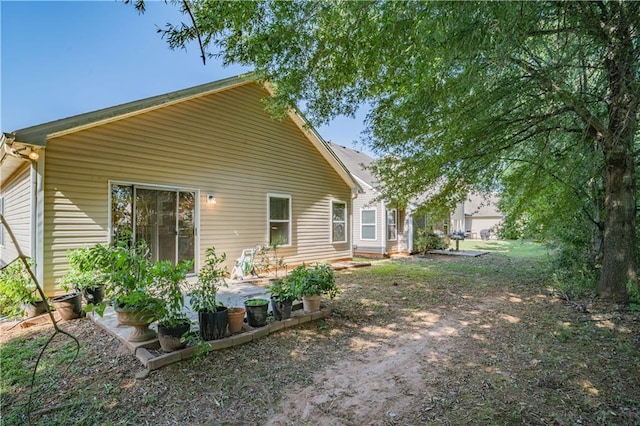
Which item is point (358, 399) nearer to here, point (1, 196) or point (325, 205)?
point (325, 205)

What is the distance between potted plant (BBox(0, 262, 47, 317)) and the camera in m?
4.43

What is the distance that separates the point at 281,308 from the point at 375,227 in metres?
10.1

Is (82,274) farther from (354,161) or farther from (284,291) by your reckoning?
(354,161)

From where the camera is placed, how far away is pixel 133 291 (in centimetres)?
344

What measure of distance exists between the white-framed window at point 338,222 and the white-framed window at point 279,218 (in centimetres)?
206

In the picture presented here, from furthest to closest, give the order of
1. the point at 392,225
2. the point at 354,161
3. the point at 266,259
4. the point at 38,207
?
the point at 354,161 < the point at 392,225 < the point at 266,259 < the point at 38,207

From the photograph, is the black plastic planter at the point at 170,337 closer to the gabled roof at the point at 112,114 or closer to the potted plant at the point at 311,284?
the potted plant at the point at 311,284

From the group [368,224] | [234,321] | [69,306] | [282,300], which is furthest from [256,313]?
[368,224]

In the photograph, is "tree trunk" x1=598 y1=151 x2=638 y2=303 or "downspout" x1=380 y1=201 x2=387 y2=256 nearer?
"tree trunk" x1=598 y1=151 x2=638 y2=303

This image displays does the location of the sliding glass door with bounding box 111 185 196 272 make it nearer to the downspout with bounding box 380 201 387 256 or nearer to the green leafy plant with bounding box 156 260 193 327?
the green leafy plant with bounding box 156 260 193 327

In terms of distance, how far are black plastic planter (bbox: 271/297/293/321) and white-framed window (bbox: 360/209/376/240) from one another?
9.91 meters

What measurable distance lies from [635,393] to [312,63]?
4.83m

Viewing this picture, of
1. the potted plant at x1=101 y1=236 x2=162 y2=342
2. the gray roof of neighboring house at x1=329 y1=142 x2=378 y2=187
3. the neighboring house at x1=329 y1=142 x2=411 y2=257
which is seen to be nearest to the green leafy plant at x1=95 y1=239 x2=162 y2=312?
the potted plant at x1=101 y1=236 x2=162 y2=342

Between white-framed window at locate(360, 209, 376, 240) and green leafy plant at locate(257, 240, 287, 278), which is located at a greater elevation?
white-framed window at locate(360, 209, 376, 240)
